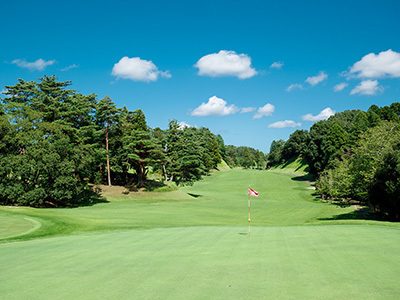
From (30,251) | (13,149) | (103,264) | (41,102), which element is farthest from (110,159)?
(103,264)

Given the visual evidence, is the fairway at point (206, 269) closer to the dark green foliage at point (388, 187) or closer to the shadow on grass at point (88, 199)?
the dark green foliage at point (388, 187)

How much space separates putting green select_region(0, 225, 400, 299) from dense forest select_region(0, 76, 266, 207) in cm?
2373

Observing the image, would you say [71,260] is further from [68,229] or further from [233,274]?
[68,229]

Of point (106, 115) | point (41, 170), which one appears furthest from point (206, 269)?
point (106, 115)

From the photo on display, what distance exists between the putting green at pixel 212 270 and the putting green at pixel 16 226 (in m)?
5.40

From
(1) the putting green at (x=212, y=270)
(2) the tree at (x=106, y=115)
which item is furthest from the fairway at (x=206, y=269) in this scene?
(2) the tree at (x=106, y=115)

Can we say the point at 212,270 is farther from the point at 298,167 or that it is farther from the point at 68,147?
the point at 298,167

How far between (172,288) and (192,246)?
4960 mm

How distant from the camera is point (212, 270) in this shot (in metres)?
7.52

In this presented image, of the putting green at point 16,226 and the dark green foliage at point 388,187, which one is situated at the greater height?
the dark green foliage at point 388,187

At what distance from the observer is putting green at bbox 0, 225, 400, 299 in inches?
233

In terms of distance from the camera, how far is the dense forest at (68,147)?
106 ft

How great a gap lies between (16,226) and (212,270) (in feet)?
52.0

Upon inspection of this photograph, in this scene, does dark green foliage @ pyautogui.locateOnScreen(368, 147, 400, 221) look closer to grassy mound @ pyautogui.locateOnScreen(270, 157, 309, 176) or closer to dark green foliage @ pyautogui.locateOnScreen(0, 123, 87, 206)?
dark green foliage @ pyautogui.locateOnScreen(0, 123, 87, 206)
